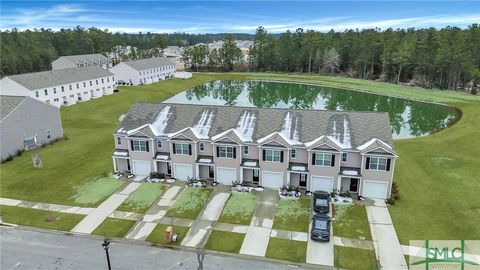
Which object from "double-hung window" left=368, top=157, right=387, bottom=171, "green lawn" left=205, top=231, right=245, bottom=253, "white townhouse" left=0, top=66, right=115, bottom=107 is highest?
"white townhouse" left=0, top=66, right=115, bottom=107

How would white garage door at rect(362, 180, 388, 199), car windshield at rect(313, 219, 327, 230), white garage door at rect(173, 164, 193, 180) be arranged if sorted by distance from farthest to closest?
white garage door at rect(173, 164, 193, 180) < white garage door at rect(362, 180, 388, 199) < car windshield at rect(313, 219, 327, 230)

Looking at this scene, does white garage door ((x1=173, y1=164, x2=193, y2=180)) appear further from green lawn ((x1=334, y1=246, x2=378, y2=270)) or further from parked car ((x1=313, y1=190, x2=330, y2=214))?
green lawn ((x1=334, y1=246, x2=378, y2=270))

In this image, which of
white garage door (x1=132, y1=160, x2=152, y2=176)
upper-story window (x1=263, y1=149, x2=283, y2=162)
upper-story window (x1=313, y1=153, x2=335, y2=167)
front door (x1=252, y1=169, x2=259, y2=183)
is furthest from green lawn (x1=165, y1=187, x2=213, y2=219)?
upper-story window (x1=313, y1=153, x2=335, y2=167)

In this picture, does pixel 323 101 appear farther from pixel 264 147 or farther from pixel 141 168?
pixel 141 168

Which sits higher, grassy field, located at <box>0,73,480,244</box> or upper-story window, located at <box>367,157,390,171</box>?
upper-story window, located at <box>367,157,390,171</box>

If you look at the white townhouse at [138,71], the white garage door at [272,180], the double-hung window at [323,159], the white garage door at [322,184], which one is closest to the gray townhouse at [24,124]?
the white garage door at [272,180]

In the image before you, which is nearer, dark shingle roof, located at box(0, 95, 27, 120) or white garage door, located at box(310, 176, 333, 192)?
white garage door, located at box(310, 176, 333, 192)

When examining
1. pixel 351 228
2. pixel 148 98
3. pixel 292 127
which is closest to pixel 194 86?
pixel 148 98
